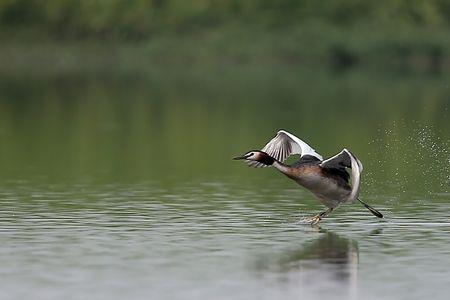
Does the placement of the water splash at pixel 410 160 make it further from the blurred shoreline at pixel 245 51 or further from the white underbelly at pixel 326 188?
the blurred shoreline at pixel 245 51

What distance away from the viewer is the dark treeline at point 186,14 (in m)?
75.6

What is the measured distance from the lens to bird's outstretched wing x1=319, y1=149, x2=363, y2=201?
14.0m

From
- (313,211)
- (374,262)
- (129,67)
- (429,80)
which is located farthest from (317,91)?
(374,262)

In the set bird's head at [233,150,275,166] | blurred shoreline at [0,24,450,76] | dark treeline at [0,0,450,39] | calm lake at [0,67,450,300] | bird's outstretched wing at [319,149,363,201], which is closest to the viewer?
calm lake at [0,67,450,300]

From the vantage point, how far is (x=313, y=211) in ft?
54.9

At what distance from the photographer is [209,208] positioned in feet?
54.4

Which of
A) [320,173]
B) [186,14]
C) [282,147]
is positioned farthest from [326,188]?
[186,14]

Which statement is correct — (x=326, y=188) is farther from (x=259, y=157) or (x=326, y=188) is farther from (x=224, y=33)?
(x=224, y=33)

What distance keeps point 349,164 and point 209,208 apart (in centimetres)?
217

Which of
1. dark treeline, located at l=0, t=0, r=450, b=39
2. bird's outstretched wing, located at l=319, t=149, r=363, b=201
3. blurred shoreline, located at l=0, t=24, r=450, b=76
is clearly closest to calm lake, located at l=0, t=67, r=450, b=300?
bird's outstretched wing, located at l=319, t=149, r=363, b=201

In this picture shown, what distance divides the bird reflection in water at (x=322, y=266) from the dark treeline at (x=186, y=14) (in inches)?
2360

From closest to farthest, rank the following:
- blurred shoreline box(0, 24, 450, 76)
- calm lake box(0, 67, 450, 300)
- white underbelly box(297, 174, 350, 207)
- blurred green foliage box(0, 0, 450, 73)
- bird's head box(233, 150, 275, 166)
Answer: calm lake box(0, 67, 450, 300)
bird's head box(233, 150, 275, 166)
white underbelly box(297, 174, 350, 207)
blurred shoreline box(0, 24, 450, 76)
blurred green foliage box(0, 0, 450, 73)

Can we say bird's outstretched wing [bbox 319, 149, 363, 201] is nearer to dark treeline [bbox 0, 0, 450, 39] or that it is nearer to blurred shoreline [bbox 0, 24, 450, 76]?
blurred shoreline [bbox 0, 24, 450, 76]

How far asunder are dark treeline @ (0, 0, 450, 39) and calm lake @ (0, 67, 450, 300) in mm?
39370
